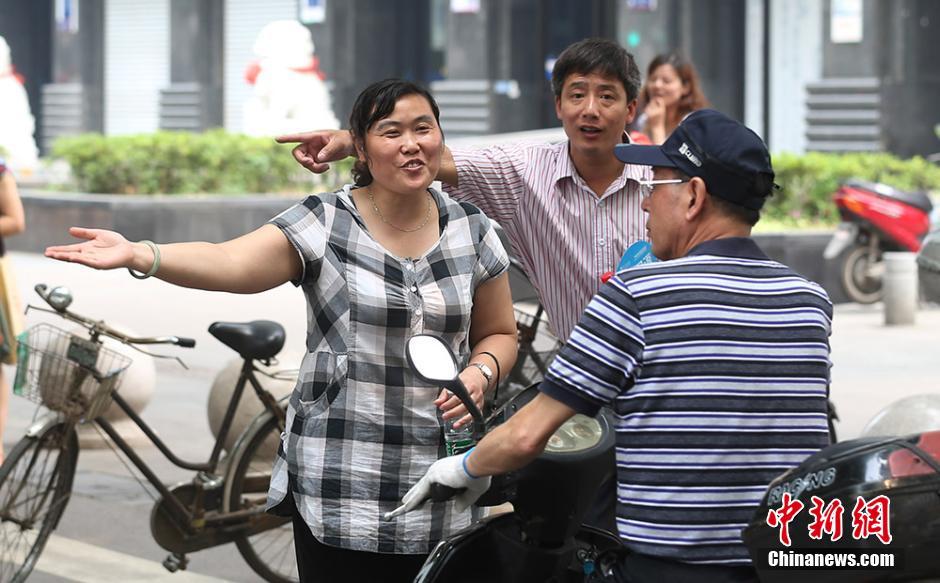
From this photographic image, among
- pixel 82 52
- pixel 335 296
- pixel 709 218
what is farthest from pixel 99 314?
pixel 82 52

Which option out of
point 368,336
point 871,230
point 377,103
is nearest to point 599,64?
point 377,103

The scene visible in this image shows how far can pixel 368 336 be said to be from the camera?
12.2 feet

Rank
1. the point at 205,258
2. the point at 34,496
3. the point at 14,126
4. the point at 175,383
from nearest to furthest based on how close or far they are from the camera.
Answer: the point at 205,258 → the point at 34,496 → the point at 175,383 → the point at 14,126

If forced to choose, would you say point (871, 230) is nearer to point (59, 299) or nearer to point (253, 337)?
point (253, 337)

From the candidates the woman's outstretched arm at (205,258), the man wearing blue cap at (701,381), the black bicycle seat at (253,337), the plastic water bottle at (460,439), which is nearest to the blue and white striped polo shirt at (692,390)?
the man wearing blue cap at (701,381)

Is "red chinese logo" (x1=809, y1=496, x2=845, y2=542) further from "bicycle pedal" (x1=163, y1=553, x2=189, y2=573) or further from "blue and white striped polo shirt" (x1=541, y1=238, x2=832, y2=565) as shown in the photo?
"bicycle pedal" (x1=163, y1=553, x2=189, y2=573)

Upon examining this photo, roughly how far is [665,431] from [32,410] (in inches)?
302

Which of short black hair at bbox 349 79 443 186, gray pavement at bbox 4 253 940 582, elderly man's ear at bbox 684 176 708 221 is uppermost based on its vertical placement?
short black hair at bbox 349 79 443 186

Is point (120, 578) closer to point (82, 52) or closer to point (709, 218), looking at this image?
point (709, 218)

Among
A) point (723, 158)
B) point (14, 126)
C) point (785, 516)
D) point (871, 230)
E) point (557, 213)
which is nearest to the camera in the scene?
point (785, 516)

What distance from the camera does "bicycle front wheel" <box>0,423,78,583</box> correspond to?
5793mm

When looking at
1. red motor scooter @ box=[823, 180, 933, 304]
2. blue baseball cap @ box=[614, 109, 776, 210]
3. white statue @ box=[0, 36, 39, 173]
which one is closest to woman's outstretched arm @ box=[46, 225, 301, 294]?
blue baseball cap @ box=[614, 109, 776, 210]

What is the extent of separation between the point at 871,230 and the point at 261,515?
8458mm

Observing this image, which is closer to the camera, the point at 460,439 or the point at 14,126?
the point at 460,439
